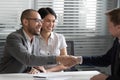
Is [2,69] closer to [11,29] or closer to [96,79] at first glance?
[96,79]

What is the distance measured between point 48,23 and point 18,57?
0.79m

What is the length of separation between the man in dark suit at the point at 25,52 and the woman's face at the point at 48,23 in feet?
0.96

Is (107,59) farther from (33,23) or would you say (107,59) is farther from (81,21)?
(81,21)

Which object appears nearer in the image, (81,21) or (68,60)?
(68,60)

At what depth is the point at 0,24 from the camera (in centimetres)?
387

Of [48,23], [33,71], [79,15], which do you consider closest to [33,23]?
[48,23]

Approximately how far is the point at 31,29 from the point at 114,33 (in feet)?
3.29

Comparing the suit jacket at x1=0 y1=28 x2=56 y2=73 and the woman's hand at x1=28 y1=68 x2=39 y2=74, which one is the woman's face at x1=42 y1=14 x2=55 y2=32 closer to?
the suit jacket at x1=0 y1=28 x2=56 y2=73

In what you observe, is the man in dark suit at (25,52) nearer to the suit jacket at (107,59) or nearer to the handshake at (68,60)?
the handshake at (68,60)

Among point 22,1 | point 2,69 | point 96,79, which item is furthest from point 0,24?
point 96,79

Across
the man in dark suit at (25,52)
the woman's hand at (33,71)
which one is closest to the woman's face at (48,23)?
the man in dark suit at (25,52)

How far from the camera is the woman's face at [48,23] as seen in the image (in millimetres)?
3002

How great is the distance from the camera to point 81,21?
414 cm

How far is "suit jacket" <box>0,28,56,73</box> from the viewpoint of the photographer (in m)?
2.30
